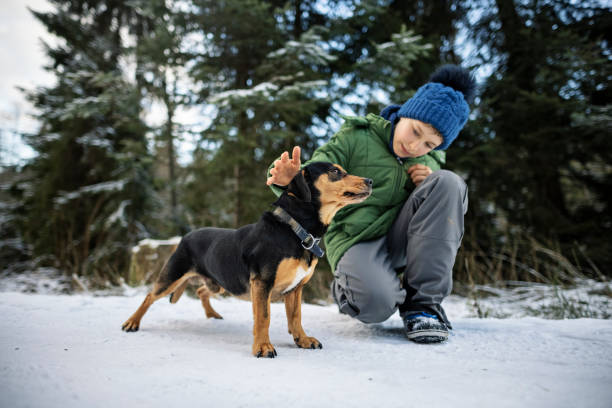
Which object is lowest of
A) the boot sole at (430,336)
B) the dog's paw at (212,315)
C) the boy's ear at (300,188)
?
the dog's paw at (212,315)

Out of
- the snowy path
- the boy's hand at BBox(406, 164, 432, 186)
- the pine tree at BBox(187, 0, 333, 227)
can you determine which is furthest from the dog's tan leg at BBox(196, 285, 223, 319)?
the pine tree at BBox(187, 0, 333, 227)

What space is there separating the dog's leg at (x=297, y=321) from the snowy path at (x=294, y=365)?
6 cm

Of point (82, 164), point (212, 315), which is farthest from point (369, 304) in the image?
point (82, 164)

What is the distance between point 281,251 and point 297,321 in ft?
1.44

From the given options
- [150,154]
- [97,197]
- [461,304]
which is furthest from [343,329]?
[97,197]

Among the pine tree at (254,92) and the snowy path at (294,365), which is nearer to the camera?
the snowy path at (294,365)

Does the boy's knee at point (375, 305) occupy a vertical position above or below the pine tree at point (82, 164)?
below

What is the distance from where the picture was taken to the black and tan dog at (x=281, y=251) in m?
1.79

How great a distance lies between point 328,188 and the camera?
194 cm

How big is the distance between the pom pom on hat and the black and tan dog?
737 mm

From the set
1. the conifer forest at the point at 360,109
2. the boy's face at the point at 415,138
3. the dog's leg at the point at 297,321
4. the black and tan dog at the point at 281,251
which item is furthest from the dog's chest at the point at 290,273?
the conifer forest at the point at 360,109

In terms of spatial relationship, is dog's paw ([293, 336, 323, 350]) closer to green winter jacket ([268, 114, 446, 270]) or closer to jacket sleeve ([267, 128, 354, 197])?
green winter jacket ([268, 114, 446, 270])

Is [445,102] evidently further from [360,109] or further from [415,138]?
[360,109]

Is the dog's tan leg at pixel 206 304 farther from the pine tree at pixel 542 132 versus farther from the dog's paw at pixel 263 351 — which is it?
the pine tree at pixel 542 132
